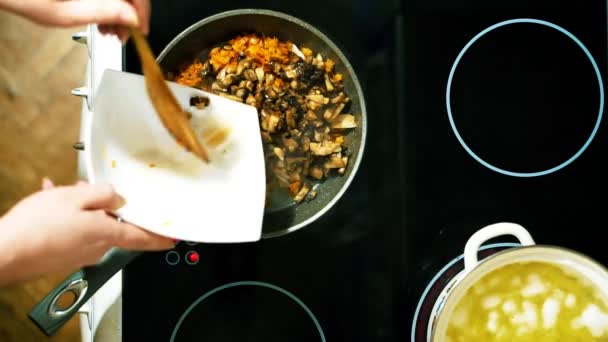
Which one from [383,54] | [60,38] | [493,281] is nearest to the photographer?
[493,281]

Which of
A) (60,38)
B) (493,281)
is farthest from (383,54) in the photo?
(60,38)

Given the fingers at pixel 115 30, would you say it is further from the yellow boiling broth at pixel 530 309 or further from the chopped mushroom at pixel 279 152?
the yellow boiling broth at pixel 530 309

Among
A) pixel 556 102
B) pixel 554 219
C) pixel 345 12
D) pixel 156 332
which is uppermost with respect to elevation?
pixel 345 12

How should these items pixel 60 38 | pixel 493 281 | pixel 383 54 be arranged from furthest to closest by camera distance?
pixel 60 38, pixel 383 54, pixel 493 281

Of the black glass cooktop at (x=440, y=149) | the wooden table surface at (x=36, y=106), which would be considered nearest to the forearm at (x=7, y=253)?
the black glass cooktop at (x=440, y=149)

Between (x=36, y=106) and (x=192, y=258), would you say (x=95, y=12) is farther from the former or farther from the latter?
(x=36, y=106)

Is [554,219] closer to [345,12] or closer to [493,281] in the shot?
[493,281]

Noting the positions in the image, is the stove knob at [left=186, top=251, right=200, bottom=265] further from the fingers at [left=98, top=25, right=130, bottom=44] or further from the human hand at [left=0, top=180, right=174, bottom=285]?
the fingers at [left=98, top=25, right=130, bottom=44]
